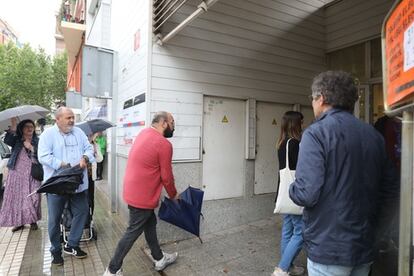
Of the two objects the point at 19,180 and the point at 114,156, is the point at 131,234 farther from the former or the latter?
the point at 114,156

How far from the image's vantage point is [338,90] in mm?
1759

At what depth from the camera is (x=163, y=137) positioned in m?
3.28

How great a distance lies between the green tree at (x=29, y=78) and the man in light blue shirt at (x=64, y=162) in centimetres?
2402

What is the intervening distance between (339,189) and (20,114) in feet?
15.1

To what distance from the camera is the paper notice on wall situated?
1.16 meters

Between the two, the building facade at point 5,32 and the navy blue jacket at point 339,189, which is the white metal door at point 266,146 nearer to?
the navy blue jacket at point 339,189

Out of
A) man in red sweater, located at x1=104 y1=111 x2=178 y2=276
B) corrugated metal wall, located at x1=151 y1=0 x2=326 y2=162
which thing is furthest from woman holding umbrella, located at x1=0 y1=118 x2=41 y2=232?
man in red sweater, located at x1=104 y1=111 x2=178 y2=276

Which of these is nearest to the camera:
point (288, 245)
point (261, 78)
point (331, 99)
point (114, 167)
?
point (331, 99)

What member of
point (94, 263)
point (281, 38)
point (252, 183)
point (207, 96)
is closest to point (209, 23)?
point (207, 96)

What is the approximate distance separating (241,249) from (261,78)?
2746 mm

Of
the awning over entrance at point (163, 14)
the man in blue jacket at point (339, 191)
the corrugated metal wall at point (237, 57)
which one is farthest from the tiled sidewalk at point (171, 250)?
the awning over entrance at point (163, 14)

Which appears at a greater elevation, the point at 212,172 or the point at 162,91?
the point at 162,91

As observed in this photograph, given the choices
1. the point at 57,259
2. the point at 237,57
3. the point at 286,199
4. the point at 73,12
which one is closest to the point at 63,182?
the point at 57,259

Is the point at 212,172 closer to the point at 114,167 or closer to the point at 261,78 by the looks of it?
the point at 261,78
